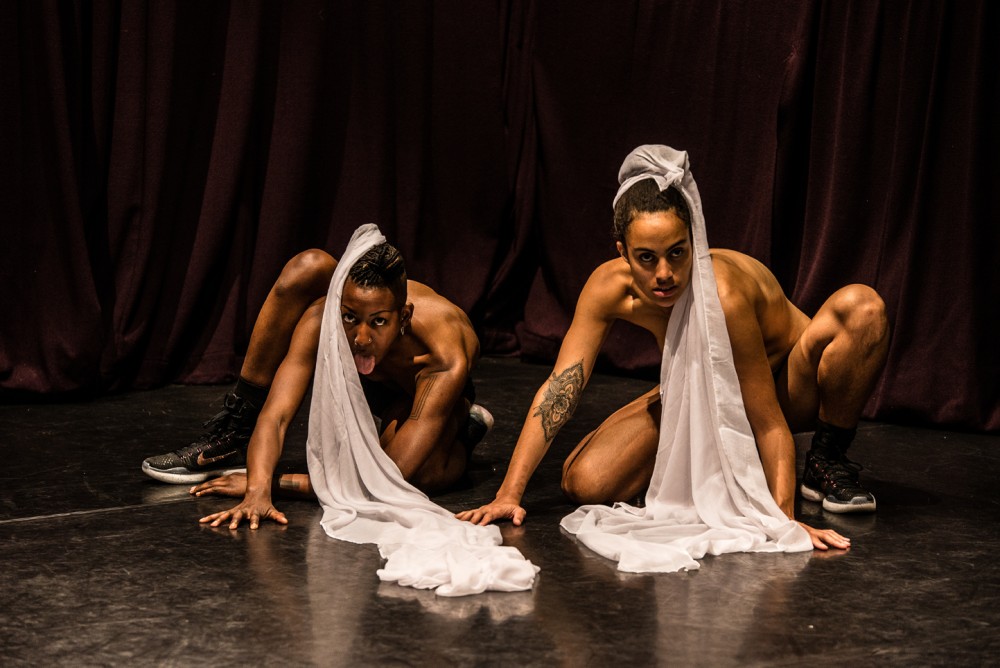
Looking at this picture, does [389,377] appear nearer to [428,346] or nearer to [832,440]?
[428,346]

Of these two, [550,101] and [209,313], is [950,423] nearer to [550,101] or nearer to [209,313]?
[550,101]

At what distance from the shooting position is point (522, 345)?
5273mm

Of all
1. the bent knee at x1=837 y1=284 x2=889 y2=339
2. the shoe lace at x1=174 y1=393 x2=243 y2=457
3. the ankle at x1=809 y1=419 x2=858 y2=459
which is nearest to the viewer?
the bent knee at x1=837 y1=284 x2=889 y2=339

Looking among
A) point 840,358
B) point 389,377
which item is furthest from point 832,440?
point 389,377

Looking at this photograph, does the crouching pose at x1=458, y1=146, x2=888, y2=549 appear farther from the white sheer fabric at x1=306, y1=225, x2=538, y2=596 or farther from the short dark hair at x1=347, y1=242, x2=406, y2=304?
the short dark hair at x1=347, y1=242, x2=406, y2=304

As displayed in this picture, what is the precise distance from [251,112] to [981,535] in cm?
313

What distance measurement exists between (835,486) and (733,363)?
506 mm

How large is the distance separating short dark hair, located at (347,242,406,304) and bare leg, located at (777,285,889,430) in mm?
1047

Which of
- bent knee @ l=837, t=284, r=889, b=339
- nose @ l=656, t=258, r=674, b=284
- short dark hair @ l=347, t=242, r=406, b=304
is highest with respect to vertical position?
nose @ l=656, t=258, r=674, b=284

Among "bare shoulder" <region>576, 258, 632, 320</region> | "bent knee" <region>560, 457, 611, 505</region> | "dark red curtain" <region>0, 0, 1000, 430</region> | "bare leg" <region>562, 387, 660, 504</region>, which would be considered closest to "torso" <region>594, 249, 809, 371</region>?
"bare shoulder" <region>576, 258, 632, 320</region>

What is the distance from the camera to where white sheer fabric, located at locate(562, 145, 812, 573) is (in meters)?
2.71

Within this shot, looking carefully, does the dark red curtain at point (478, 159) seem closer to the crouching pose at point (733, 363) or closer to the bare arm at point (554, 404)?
the crouching pose at point (733, 363)

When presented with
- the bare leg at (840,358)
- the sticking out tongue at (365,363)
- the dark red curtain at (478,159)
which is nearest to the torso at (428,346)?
the sticking out tongue at (365,363)

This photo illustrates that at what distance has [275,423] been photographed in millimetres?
2979
